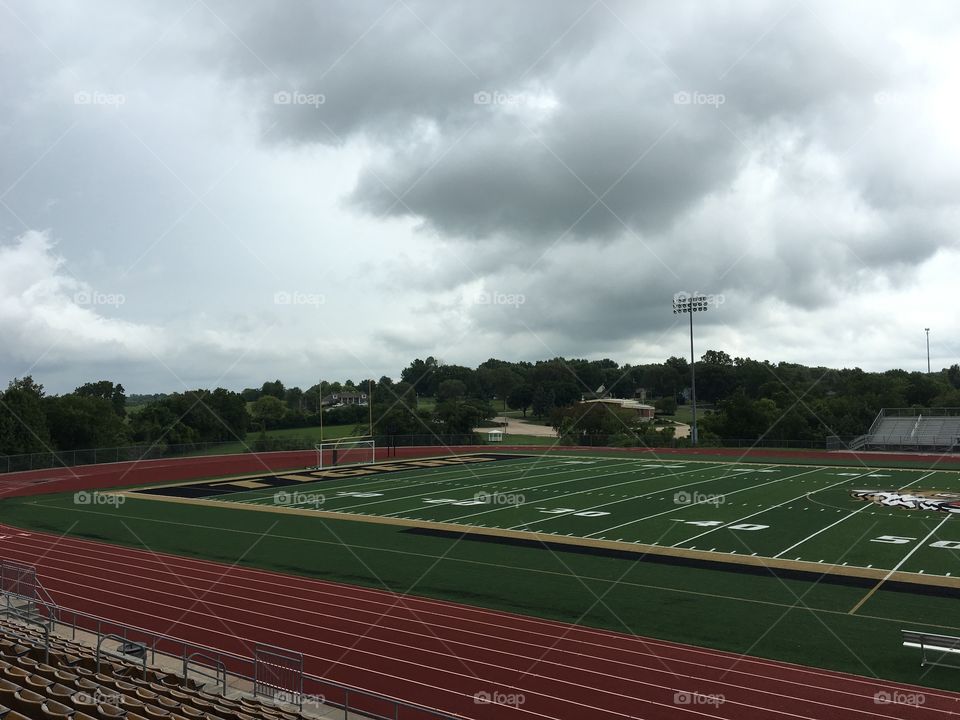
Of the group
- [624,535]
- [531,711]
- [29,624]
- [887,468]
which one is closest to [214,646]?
[29,624]

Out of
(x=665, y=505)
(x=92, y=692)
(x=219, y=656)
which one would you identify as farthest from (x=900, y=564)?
(x=92, y=692)

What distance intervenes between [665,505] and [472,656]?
1803cm

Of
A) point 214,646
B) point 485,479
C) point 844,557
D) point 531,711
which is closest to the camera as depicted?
point 531,711

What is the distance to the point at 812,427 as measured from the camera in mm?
63906

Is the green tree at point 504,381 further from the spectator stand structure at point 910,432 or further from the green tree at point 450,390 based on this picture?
the spectator stand structure at point 910,432

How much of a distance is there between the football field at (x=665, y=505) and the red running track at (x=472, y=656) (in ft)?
24.6

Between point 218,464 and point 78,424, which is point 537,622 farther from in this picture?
point 78,424

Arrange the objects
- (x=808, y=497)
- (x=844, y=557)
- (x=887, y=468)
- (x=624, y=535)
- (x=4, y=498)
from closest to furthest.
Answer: (x=844, y=557)
(x=624, y=535)
(x=808, y=497)
(x=4, y=498)
(x=887, y=468)

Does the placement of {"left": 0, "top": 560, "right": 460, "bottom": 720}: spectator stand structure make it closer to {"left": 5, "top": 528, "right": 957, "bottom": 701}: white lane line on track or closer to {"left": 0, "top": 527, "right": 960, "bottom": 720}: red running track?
{"left": 0, "top": 527, "right": 960, "bottom": 720}: red running track

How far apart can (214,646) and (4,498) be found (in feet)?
86.6

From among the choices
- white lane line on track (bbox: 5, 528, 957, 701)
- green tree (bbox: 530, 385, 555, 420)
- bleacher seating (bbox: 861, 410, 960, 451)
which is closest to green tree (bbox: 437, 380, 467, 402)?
green tree (bbox: 530, 385, 555, 420)

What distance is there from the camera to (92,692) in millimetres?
8609

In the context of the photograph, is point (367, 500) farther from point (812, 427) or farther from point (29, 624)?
point (812, 427)

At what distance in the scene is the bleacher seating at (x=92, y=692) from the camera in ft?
25.3
